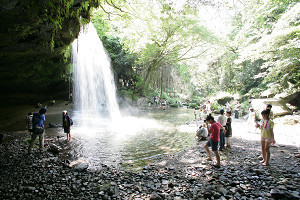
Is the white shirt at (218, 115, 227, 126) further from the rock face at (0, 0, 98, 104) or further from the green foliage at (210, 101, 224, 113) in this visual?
the green foliage at (210, 101, 224, 113)

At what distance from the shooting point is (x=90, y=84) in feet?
59.5

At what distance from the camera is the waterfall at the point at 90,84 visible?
611 inches

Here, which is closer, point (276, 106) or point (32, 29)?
point (32, 29)

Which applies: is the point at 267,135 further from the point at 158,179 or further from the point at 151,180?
the point at 151,180

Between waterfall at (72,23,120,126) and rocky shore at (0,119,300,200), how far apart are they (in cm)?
974

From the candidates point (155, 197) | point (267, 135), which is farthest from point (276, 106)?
point (155, 197)

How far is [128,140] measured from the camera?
869 cm

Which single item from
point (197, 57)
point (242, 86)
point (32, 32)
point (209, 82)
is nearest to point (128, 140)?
point (32, 32)

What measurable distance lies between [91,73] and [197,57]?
1430 cm

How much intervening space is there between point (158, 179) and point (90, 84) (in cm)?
1596

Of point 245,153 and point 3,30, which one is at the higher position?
point 3,30

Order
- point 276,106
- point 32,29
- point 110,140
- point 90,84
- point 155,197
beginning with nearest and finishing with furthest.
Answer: point 155,197
point 32,29
point 110,140
point 276,106
point 90,84

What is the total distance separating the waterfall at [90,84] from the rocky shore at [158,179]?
31.9ft

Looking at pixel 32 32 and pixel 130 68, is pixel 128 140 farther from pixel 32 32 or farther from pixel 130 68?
pixel 130 68
